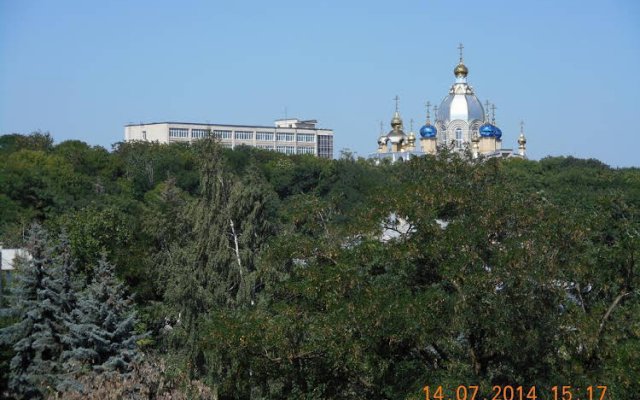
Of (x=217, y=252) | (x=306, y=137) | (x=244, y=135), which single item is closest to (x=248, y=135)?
(x=244, y=135)

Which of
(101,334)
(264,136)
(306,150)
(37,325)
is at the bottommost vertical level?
(101,334)

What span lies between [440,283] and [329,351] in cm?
176

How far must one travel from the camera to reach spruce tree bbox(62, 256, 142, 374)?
21.6 meters

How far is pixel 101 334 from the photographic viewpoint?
2203 cm

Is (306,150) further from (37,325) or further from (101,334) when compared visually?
(101,334)

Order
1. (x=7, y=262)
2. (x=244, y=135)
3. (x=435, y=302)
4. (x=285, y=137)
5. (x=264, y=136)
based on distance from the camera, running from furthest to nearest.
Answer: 1. (x=285, y=137)
2. (x=264, y=136)
3. (x=244, y=135)
4. (x=7, y=262)
5. (x=435, y=302)

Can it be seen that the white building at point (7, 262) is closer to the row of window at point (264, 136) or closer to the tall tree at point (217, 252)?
the tall tree at point (217, 252)

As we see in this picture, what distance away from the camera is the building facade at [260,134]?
118 meters

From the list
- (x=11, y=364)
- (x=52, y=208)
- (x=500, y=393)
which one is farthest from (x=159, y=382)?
(x=52, y=208)

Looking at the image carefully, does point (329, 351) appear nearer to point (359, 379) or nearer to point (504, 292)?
point (359, 379)

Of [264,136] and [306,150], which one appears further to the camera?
[306,150]
